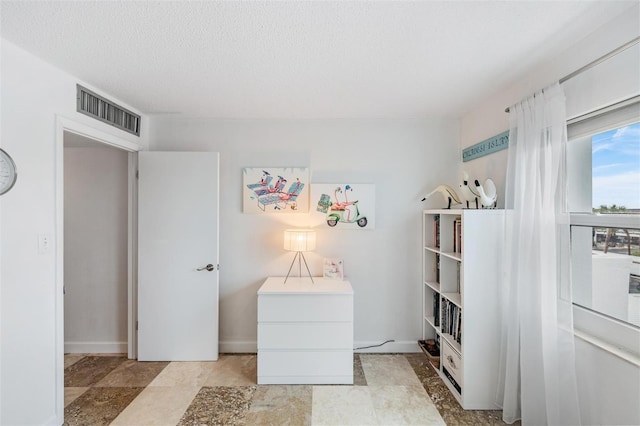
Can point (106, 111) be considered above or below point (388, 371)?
above

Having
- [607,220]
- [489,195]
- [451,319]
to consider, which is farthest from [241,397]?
[607,220]

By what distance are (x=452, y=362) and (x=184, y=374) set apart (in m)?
2.26

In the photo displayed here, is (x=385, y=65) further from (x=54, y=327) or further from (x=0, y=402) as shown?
(x=0, y=402)

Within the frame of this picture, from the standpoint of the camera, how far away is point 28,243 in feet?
5.66

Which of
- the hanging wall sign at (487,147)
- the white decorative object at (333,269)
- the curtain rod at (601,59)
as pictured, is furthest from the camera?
the white decorative object at (333,269)

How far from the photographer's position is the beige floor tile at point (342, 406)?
1.96m

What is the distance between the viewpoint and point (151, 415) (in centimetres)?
202

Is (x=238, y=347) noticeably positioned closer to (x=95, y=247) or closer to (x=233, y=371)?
(x=233, y=371)

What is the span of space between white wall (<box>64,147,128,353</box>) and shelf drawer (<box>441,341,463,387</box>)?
3.08 meters

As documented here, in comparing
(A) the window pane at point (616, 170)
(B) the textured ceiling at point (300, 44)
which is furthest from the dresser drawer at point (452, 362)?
(B) the textured ceiling at point (300, 44)

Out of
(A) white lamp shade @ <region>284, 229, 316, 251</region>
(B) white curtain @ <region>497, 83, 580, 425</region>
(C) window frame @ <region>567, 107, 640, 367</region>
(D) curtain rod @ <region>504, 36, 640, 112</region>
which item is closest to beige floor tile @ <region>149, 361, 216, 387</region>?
(A) white lamp shade @ <region>284, 229, 316, 251</region>

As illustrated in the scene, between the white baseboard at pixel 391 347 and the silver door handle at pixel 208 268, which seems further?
the white baseboard at pixel 391 347

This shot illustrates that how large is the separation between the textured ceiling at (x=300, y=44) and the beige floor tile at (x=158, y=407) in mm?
2365

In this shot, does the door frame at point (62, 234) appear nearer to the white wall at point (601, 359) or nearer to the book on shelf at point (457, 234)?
the book on shelf at point (457, 234)
